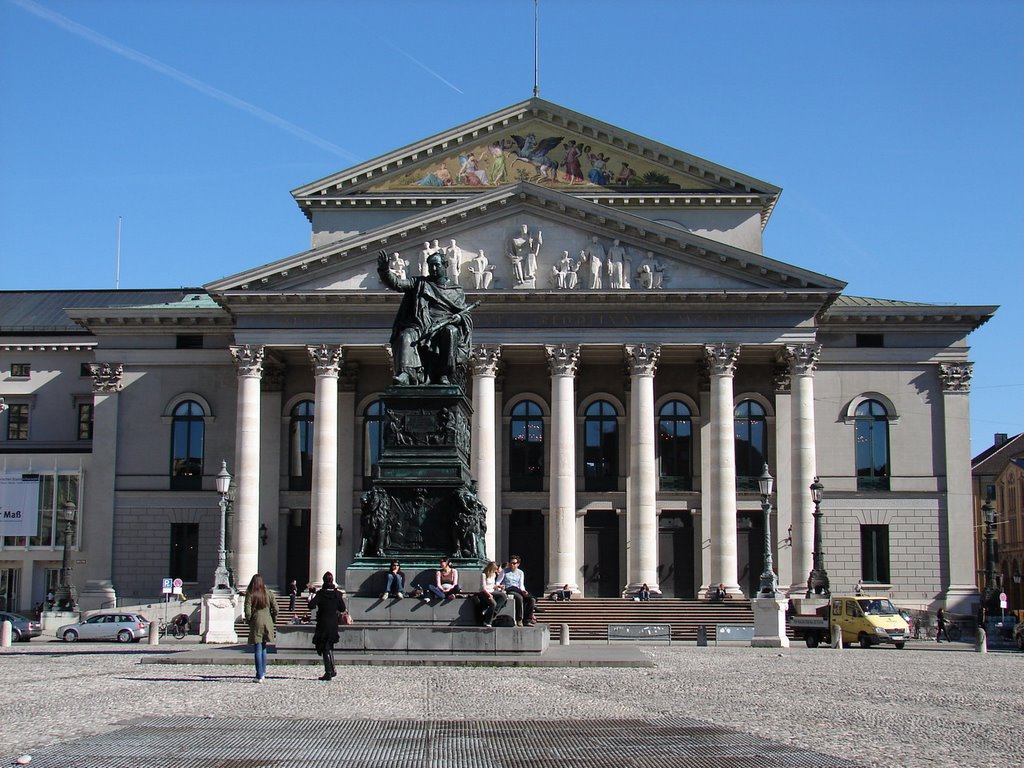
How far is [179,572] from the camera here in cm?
6175

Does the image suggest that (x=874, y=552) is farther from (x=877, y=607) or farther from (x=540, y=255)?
(x=540, y=255)

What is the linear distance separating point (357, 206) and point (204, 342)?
914 centimetres

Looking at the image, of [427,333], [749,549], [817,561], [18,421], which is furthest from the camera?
[18,421]

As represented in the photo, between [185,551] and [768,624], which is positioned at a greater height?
[185,551]

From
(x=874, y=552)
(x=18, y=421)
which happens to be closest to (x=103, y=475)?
(x=18, y=421)

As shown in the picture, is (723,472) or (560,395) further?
(560,395)

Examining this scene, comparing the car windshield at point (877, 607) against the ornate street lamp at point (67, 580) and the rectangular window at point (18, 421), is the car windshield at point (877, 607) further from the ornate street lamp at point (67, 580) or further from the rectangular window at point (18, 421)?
the rectangular window at point (18, 421)

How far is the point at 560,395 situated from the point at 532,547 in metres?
8.41

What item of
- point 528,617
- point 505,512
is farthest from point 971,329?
point 528,617

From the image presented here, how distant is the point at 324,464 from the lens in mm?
56000

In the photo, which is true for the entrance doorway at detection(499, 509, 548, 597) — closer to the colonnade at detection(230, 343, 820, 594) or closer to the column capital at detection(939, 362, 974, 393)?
the colonnade at detection(230, 343, 820, 594)

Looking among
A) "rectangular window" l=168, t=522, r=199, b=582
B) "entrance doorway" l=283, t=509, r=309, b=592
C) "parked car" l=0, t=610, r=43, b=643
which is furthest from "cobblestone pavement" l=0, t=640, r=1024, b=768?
"rectangular window" l=168, t=522, r=199, b=582

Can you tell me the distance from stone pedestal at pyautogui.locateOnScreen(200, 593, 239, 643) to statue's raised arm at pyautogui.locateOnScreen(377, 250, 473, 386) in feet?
78.4

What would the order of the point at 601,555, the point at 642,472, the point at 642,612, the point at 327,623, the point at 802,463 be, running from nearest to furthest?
the point at 327,623 < the point at 642,612 < the point at 802,463 < the point at 642,472 < the point at 601,555
